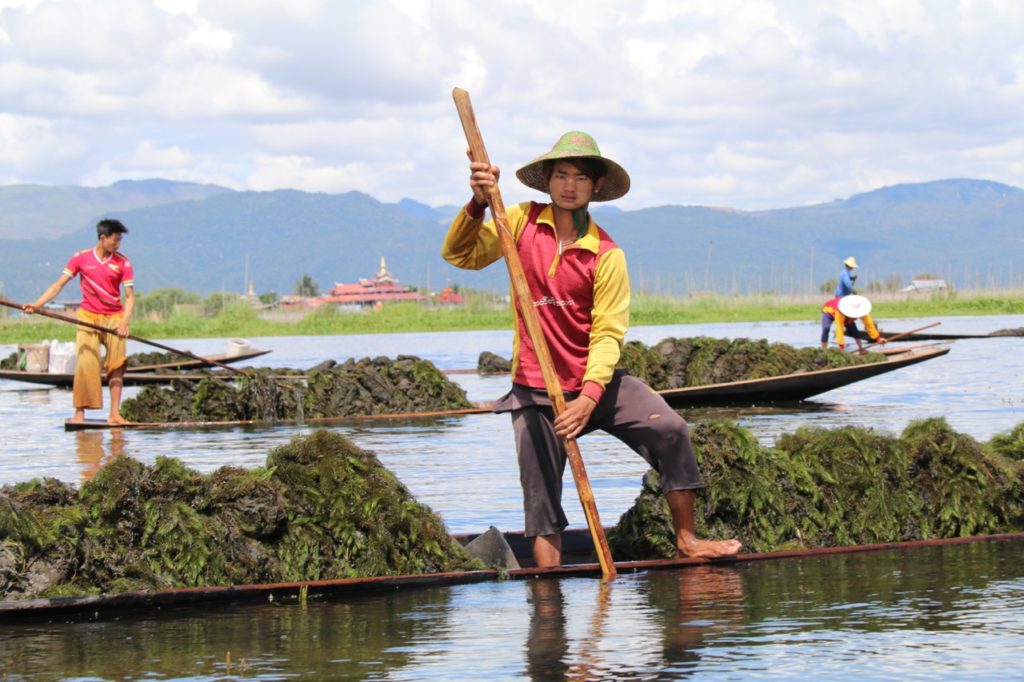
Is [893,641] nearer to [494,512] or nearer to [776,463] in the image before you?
[776,463]

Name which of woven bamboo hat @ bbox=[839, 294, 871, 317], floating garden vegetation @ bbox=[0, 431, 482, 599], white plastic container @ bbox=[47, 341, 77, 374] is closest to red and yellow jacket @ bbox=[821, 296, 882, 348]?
woven bamboo hat @ bbox=[839, 294, 871, 317]

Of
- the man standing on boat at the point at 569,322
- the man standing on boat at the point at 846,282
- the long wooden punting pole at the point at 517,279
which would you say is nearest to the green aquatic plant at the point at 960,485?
the man standing on boat at the point at 569,322

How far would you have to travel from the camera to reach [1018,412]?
16.8 m

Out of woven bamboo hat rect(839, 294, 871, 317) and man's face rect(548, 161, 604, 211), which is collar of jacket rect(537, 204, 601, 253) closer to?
man's face rect(548, 161, 604, 211)

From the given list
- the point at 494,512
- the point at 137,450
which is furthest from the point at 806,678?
the point at 137,450

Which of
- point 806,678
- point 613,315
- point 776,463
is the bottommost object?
point 806,678

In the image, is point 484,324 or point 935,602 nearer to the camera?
point 935,602

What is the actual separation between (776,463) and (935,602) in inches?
64.7

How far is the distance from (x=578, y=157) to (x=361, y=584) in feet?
6.62

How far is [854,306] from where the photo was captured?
25.3 meters

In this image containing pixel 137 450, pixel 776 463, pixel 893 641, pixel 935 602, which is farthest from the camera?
pixel 137 450

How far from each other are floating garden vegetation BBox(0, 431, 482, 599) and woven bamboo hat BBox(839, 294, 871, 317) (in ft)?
61.6

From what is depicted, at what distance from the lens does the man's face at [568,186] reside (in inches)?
264

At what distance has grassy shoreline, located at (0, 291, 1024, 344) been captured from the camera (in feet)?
211
